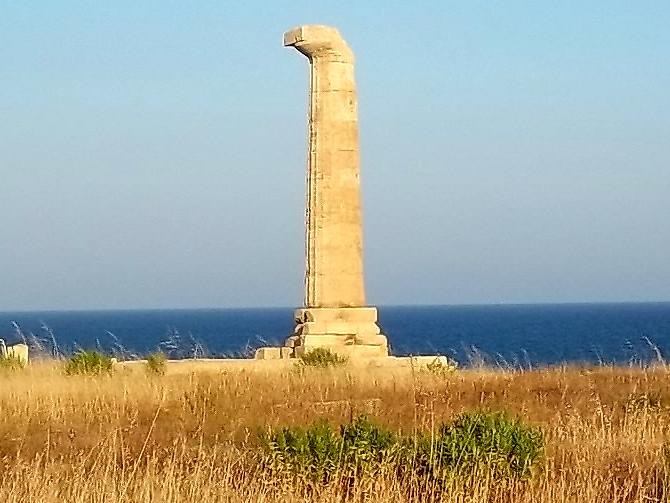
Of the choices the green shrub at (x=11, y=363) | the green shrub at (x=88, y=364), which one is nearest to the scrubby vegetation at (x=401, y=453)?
the green shrub at (x=88, y=364)

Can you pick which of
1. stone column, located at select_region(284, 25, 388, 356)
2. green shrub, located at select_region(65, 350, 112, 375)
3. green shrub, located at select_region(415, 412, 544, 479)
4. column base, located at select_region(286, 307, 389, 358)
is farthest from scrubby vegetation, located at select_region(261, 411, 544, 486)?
stone column, located at select_region(284, 25, 388, 356)

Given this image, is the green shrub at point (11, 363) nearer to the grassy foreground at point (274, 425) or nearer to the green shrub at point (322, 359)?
the grassy foreground at point (274, 425)

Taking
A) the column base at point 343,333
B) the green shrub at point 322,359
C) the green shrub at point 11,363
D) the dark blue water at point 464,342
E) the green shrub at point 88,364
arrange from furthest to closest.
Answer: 1. the dark blue water at point 464,342
2. the column base at point 343,333
3. the green shrub at point 322,359
4. the green shrub at point 11,363
5. the green shrub at point 88,364

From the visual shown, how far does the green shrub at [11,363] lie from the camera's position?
19638 millimetres

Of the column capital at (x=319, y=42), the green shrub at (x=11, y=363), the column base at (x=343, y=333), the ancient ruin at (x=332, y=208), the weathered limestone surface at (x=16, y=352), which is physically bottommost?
the green shrub at (x=11, y=363)

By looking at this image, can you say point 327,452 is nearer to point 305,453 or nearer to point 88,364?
point 305,453

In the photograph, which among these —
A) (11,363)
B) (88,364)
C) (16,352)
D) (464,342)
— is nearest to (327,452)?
(88,364)

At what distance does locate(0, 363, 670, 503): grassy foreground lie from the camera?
9.74m

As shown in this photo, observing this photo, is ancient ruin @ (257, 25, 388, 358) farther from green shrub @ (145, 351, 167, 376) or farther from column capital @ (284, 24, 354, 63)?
green shrub @ (145, 351, 167, 376)

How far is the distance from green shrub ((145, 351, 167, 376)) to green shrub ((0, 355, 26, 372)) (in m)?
1.94

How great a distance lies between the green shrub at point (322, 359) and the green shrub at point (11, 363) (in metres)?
4.38

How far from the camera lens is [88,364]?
19.5 metres

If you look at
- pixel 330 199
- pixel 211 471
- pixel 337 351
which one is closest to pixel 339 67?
pixel 330 199

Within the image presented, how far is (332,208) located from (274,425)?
10.3 metres
